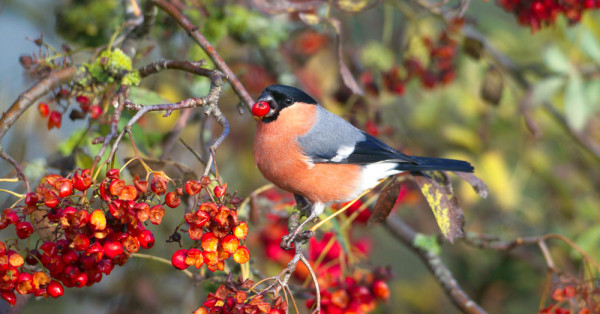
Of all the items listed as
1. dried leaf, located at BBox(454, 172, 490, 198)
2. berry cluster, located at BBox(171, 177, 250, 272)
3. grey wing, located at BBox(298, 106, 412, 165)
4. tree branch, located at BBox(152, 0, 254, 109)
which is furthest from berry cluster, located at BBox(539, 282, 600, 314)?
tree branch, located at BBox(152, 0, 254, 109)

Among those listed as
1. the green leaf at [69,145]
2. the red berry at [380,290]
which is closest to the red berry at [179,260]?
the red berry at [380,290]

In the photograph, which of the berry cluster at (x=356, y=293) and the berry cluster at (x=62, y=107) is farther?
the berry cluster at (x=356, y=293)

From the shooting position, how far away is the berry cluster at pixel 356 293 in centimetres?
194

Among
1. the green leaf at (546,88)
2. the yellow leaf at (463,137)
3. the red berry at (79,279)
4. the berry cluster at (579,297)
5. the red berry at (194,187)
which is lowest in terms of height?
the yellow leaf at (463,137)

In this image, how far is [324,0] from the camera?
2180 mm

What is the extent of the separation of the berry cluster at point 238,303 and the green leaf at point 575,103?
2.05 metres

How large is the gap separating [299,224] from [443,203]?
1.60 ft

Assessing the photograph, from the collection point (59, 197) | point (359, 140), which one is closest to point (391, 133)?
point (359, 140)

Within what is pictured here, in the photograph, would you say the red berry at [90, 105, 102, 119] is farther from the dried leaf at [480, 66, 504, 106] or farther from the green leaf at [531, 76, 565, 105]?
the green leaf at [531, 76, 565, 105]

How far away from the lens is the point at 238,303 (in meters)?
1.34

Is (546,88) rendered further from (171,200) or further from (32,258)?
(32,258)

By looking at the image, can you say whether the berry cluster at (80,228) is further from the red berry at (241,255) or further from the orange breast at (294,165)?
the orange breast at (294,165)

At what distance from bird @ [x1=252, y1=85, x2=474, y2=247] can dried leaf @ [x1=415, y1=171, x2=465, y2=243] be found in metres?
0.04

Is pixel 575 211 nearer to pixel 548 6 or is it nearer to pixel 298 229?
pixel 548 6
